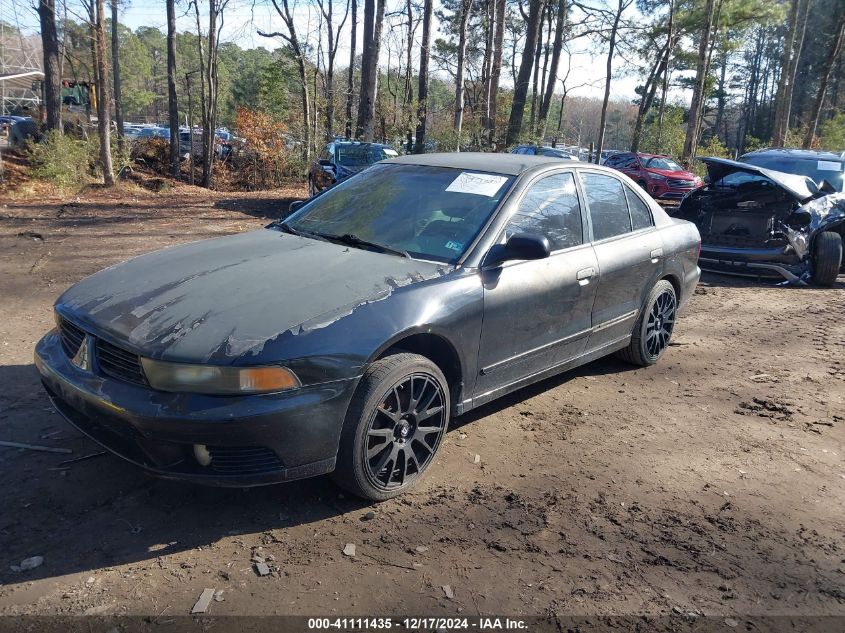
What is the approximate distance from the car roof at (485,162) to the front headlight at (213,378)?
2.14 m

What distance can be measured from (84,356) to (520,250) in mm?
2249

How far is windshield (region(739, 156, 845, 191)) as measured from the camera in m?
9.72

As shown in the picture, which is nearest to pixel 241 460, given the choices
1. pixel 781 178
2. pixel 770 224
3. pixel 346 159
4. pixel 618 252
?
pixel 618 252

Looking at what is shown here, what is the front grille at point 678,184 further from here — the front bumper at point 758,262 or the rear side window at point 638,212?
the rear side window at point 638,212

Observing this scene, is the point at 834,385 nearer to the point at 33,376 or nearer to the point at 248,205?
the point at 33,376

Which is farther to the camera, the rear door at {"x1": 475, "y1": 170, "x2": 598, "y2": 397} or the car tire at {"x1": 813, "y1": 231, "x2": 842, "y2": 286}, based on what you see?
the car tire at {"x1": 813, "y1": 231, "x2": 842, "y2": 286}

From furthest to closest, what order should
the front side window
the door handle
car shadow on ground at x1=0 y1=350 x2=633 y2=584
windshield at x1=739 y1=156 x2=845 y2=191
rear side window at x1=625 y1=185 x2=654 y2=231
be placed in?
windshield at x1=739 y1=156 x2=845 y2=191
rear side window at x1=625 y1=185 x2=654 y2=231
the door handle
the front side window
car shadow on ground at x1=0 y1=350 x2=633 y2=584

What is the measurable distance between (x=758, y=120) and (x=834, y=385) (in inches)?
2346

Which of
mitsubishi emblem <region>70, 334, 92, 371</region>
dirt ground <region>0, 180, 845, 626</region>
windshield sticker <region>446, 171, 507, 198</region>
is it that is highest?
windshield sticker <region>446, 171, 507, 198</region>

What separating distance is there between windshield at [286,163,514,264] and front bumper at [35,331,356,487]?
1.16 meters

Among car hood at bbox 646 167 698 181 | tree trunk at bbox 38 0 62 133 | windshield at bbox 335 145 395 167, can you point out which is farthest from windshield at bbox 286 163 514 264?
car hood at bbox 646 167 698 181

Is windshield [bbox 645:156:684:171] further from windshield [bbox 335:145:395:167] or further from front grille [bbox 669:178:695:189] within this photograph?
windshield [bbox 335:145:395:167]

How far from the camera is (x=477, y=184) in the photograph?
401cm

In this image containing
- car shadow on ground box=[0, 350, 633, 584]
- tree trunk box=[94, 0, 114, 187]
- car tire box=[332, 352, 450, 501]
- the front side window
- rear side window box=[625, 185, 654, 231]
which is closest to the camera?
car shadow on ground box=[0, 350, 633, 584]
